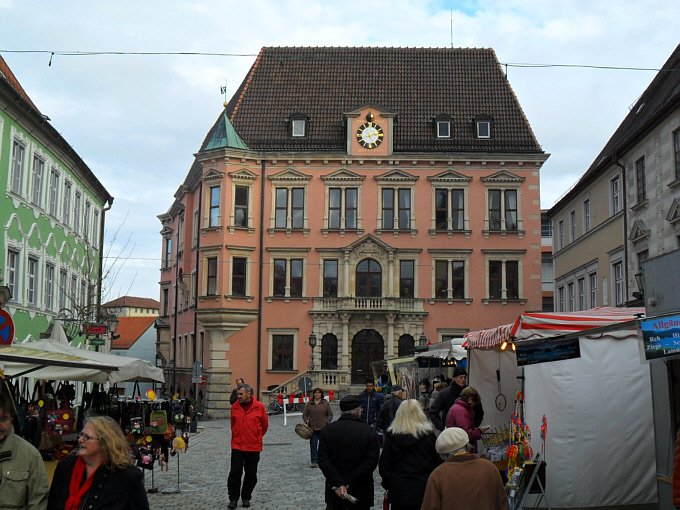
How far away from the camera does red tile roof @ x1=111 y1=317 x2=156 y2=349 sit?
8650 centimetres

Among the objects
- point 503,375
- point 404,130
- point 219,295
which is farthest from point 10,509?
point 404,130

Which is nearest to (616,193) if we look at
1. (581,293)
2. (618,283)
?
(618,283)

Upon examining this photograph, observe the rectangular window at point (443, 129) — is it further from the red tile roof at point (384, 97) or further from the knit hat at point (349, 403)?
the knit hat at point (349, 403)

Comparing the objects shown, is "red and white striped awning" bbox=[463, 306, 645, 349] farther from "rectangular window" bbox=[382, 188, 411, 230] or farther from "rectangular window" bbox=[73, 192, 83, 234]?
"rectangular window" bbox=[382, 188, 411, 230]

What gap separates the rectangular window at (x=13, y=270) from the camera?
1040 inches

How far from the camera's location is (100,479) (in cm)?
527

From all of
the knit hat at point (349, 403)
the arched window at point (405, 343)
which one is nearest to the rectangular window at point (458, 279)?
the arched window at point (405, 343)

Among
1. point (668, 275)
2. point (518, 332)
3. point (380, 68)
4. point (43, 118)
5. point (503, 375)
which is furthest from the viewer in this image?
point (380, 68)

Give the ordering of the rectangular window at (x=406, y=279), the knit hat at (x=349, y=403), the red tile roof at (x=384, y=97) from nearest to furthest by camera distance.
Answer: the knit hat at (x=349, y=403) < the rectangular window at (x=406, y=279) < the red tile roof at (x=384, y=97)

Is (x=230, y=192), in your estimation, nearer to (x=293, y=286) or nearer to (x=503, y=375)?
(x=293, y=286)

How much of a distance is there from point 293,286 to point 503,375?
88.9 ft

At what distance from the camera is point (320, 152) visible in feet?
141

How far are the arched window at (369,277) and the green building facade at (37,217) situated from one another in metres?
13.5

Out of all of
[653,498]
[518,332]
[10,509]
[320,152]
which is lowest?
[653,498]
